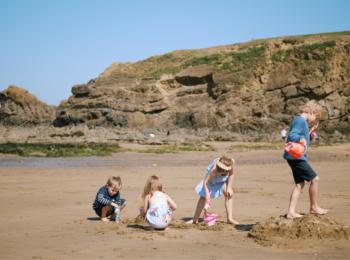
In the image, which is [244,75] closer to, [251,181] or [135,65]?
[135,65]

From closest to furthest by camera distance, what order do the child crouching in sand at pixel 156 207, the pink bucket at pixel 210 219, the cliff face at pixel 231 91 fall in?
the child crouching in sand at pixel 156 207 → the pink bucket at pixel 210 219 → the cliff face at pixel 231 91

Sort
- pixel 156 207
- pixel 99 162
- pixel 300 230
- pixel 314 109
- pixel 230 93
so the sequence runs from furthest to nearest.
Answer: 1. pixel 230 93
2. pixel 99 162
3. pixel 156 207
4. pixel 314 109
5. pixel 300 230

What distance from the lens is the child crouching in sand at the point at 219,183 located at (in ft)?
16.6

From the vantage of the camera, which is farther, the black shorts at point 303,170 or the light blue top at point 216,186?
the light blue top at point 216,186

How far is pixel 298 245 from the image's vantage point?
12.9 feet

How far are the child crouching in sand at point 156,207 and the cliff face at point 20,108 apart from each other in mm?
55502

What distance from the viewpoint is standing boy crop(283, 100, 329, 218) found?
456 cm

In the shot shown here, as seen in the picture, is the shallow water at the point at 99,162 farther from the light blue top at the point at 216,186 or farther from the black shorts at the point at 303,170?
the black shorts at the point at 303,170

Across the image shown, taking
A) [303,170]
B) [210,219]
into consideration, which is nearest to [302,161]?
[303,170]

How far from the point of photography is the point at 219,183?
5.36 m

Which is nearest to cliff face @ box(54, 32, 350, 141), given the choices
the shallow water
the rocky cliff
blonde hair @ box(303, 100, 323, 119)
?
the rocky cliff

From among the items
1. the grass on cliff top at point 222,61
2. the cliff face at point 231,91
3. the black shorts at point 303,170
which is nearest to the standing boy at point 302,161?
the black shorts at point 303,170

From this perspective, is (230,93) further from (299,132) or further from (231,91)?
(299,132)

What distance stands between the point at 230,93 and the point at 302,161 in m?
37.3
